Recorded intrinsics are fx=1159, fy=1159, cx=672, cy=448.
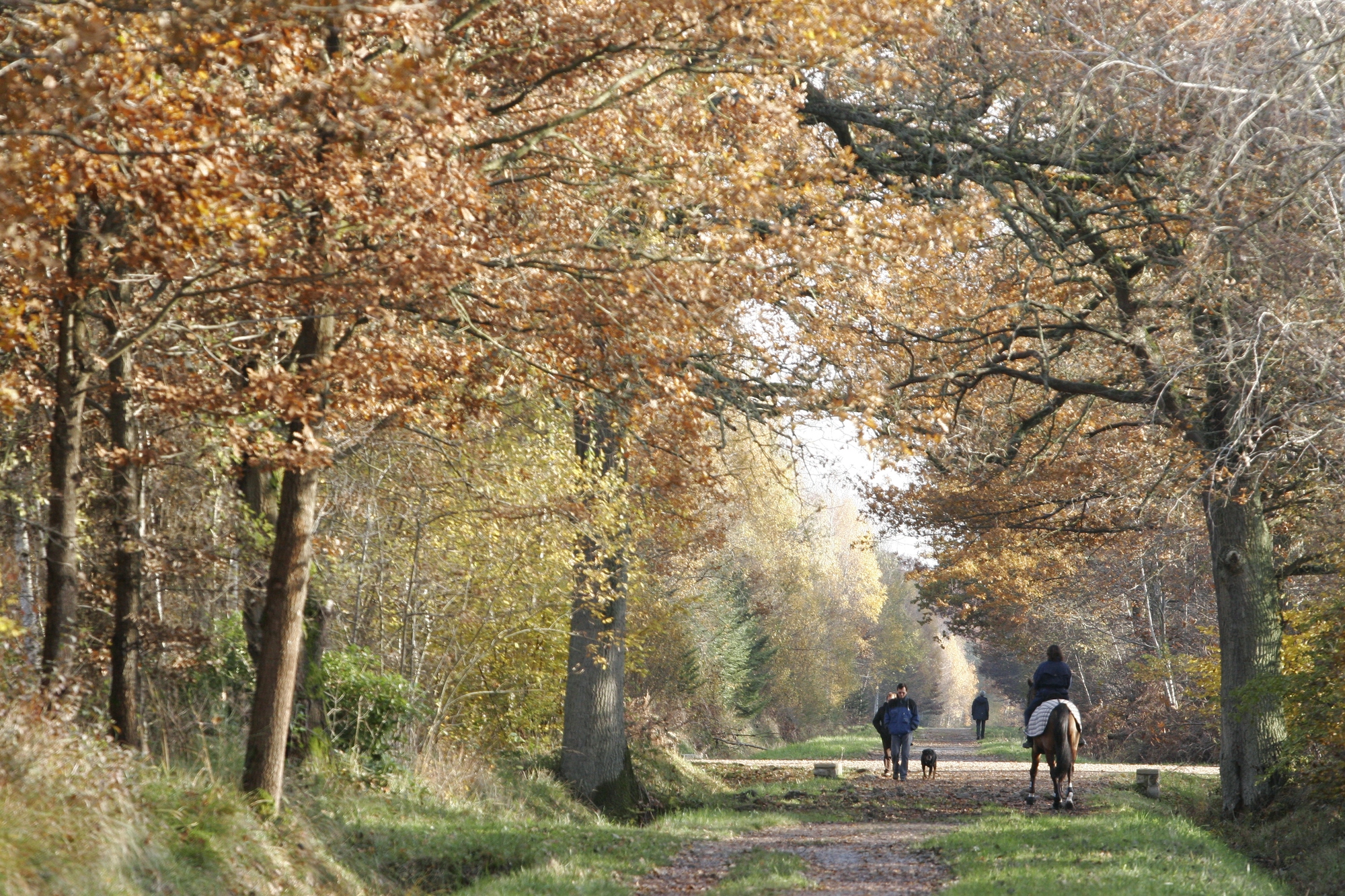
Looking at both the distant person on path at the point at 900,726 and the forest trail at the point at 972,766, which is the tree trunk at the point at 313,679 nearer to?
the forest trail at the point at 972,766

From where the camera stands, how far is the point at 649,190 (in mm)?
8984

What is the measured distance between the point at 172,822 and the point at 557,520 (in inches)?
263

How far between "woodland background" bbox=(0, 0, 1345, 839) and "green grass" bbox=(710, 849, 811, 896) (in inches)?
139

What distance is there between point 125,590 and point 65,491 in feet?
4.18

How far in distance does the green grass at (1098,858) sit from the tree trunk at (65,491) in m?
6.70

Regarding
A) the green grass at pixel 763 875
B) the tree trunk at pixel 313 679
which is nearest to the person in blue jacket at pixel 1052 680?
the green grass at pixel 763 875

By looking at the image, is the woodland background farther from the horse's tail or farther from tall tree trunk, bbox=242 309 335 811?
the horse's tail

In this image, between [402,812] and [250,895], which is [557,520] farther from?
[250,895]

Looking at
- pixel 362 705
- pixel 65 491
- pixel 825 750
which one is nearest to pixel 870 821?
pixel 362 705

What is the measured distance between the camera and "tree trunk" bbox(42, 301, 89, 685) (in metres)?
8.41

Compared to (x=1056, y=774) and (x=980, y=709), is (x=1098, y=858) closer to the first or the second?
(x=1056, y=774)

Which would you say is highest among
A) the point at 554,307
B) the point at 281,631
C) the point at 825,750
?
the point at 554,307

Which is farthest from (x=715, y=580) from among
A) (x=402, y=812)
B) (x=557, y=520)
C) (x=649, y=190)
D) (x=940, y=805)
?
(x=649, y=190)

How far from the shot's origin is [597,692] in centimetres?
1577
